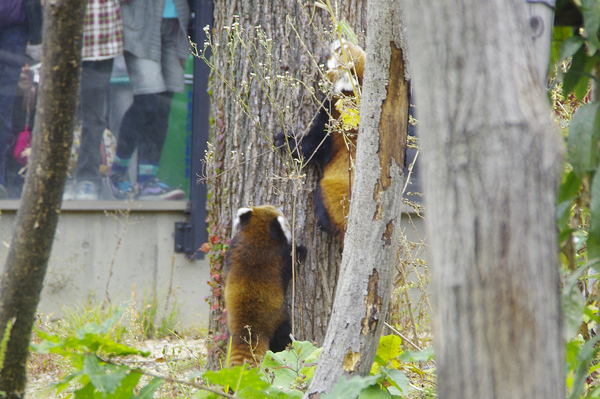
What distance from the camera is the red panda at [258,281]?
3033 millimetres

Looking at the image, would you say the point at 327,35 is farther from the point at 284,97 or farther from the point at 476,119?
the point at 476,119

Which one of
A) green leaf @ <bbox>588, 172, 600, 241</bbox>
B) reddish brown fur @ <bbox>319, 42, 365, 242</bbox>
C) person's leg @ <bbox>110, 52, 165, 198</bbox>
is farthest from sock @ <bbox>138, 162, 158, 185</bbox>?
green leaf @ <bbox>588, 172, 600, 241</bbox>

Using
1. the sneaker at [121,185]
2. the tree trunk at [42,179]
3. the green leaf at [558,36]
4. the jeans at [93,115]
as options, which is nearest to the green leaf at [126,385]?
the tree trunk at [42,179]

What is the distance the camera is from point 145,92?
5.82 m

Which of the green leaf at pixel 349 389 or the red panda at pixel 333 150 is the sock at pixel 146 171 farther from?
the green leaf at pixel 349 389

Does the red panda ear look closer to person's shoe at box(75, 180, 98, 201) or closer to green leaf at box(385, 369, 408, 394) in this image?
green leaf at box(385, 369, 408, 394)

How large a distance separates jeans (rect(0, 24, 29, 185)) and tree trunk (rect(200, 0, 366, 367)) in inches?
127

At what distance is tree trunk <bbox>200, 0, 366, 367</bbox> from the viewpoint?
318 centimetres

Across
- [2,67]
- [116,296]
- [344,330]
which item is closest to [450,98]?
[344,330]

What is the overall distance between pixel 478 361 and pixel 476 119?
0.40 m

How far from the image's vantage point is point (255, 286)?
3131mm

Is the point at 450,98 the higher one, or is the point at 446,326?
the point at 450,98

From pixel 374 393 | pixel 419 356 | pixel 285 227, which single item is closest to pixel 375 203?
pixel 419 356

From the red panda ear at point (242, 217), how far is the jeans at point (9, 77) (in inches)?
136
